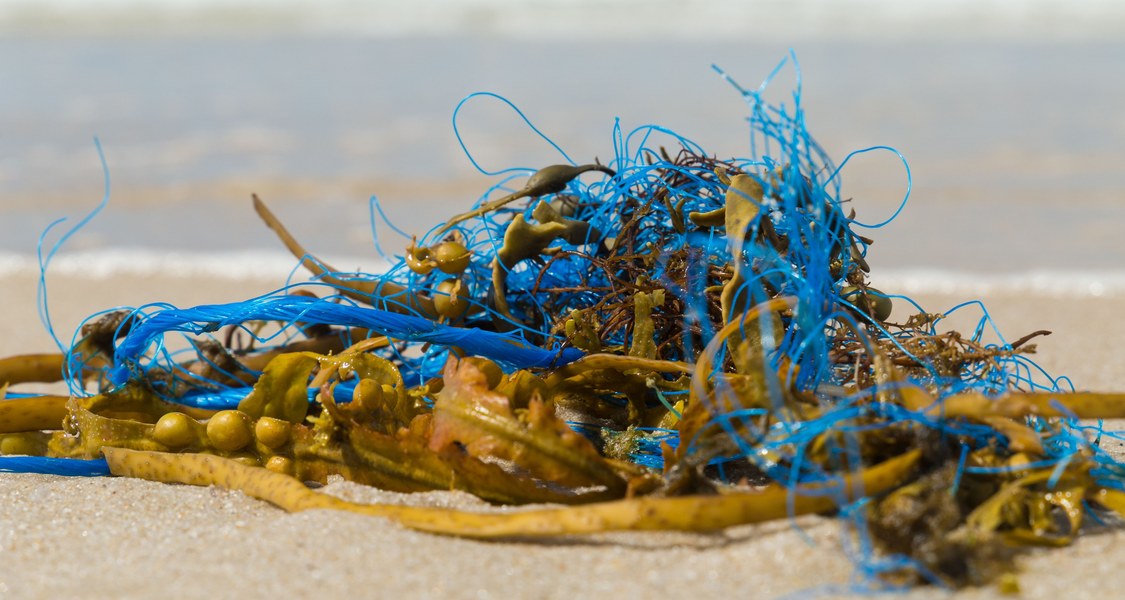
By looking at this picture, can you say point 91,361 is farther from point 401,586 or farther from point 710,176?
point 710,176

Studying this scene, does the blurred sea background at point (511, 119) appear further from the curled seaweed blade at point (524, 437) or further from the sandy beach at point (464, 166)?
the curled seaweed blade at point (524, 437)

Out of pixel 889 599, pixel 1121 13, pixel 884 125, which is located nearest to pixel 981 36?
pixel 1121 13

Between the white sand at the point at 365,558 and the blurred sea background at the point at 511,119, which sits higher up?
the blurred sea background at the point at 511,119

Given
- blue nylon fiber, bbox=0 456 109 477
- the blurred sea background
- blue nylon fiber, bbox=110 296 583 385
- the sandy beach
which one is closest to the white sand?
the sandy beach

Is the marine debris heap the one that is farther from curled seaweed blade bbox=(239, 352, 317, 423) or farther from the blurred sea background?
the blurred sea background

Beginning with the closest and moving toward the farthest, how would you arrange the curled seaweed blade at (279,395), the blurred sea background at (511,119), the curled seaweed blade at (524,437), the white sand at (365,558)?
the white sand at (365,558) < the curled seaweed blade at (524,437) < the curled seaweed blade at (279,395) < the blurred sea background at (511,119)

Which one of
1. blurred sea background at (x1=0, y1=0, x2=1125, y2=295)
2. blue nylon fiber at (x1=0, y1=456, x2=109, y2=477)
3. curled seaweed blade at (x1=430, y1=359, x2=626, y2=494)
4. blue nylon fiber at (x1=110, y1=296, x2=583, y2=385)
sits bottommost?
blue nylon fiber at (x1=0, y1=456, x2=109, y2=477)

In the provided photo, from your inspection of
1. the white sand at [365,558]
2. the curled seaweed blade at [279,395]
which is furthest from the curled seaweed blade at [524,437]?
the curled seaweed blade at [279,395]
